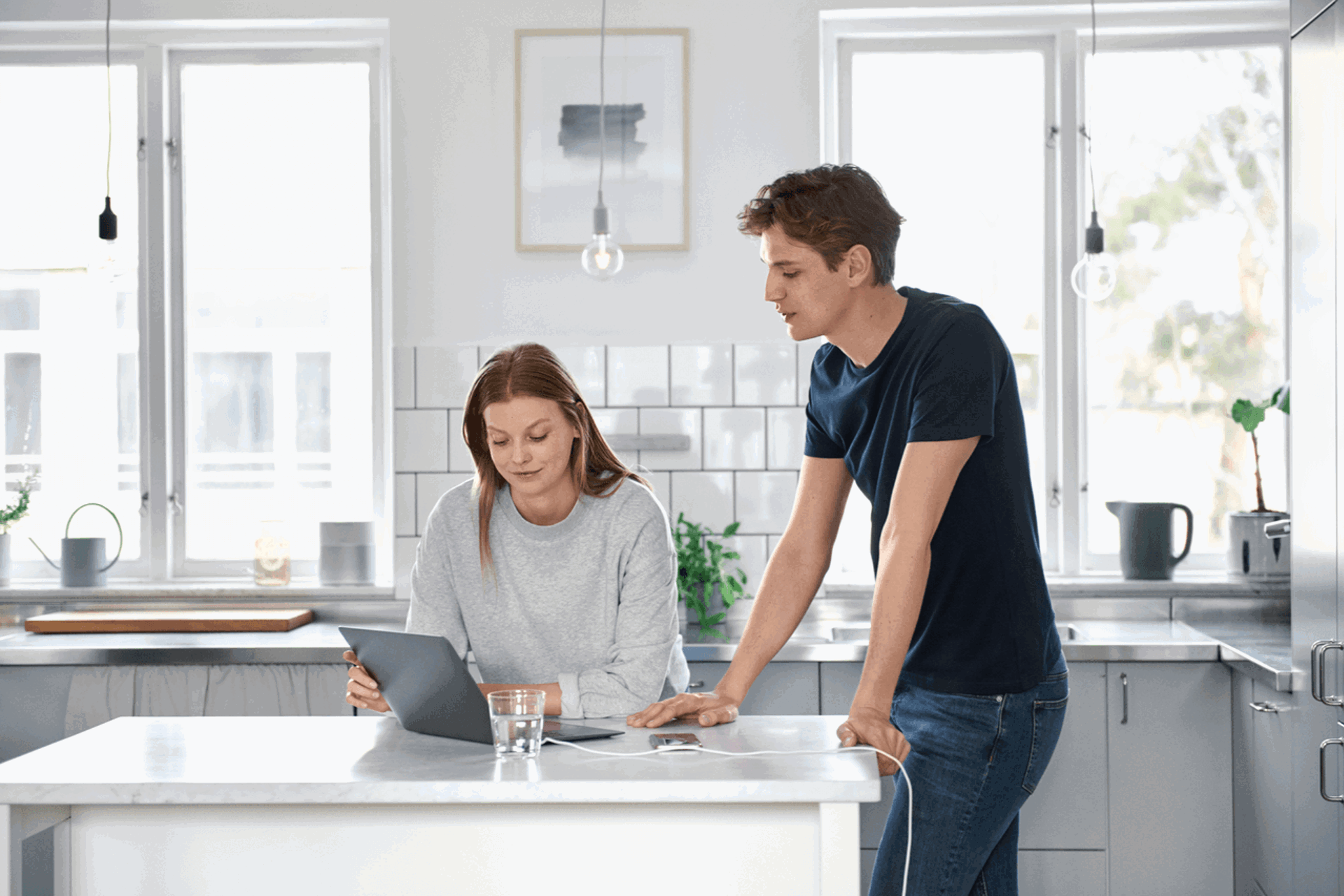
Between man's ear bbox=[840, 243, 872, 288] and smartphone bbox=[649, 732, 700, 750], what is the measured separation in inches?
24.7

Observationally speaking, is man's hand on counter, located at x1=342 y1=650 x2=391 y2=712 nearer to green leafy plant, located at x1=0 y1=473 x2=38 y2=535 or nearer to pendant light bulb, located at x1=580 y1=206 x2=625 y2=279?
pendant light bulb, located at x1=580 y1=206 x2=625 y2=279

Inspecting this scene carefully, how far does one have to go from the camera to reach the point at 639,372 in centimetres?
318

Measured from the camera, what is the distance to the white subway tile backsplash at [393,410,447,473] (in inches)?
125

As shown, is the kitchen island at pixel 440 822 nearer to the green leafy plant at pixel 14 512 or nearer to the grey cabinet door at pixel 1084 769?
the grey cabinet door at pixel 1084 769

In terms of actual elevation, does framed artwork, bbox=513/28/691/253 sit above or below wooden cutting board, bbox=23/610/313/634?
above

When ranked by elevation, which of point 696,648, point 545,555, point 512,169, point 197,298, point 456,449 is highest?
point 512,169

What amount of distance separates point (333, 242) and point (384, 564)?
3.14 ft

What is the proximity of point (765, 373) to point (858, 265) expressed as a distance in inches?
65.5

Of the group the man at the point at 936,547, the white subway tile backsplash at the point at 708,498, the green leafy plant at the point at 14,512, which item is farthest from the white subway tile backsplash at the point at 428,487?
the man at the point at 936,547

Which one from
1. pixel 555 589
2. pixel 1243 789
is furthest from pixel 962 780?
pixel 1243 789

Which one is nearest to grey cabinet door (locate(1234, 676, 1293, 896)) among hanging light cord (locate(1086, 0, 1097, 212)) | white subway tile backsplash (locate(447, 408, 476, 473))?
hanging light cord (locate(1086, 0, 1097, 212))

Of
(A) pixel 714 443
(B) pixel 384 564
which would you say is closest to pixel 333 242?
(B) pixel 384 564

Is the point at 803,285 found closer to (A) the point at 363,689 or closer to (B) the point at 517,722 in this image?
(B) the point at 517,722

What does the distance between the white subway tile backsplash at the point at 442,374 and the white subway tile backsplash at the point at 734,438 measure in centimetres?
68
